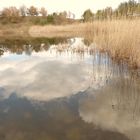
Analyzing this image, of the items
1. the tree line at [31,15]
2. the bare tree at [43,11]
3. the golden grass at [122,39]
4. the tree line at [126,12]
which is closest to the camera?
the golden grass at [122,39]

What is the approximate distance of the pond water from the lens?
3.43 meters

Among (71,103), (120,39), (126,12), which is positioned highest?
(126,12)

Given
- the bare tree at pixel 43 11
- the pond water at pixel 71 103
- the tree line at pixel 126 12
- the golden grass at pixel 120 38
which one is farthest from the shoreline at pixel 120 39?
the bare tree at pixel 43 11

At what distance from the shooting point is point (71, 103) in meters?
4.57

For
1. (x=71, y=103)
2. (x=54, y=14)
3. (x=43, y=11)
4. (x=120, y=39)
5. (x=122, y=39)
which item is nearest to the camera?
(x=71, y=103)

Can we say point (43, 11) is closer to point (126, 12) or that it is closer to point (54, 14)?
point (54, 14)

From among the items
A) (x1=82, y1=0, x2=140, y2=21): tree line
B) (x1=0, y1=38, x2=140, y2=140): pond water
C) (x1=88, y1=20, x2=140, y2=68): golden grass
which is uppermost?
(x1=82, y1=0, x2=140, y2=21): tree line

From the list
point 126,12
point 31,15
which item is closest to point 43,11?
point 31,15

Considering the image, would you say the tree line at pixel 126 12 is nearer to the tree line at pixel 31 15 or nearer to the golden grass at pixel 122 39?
the golden grass at pixel 122 39

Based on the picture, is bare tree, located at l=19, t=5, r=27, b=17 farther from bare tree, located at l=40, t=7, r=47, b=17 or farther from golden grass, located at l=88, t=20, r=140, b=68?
golden grass, located at l=88, t=20, r=140, b=68

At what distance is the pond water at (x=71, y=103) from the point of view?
3.43 metres

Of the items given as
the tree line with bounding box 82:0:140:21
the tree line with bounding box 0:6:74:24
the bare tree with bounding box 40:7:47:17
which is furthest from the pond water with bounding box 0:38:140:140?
the bare tree with bounding box 40:7:47:17

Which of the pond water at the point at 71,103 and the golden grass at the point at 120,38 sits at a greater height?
the golden grass at the point at 120,38

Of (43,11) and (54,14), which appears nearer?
(54,14)
